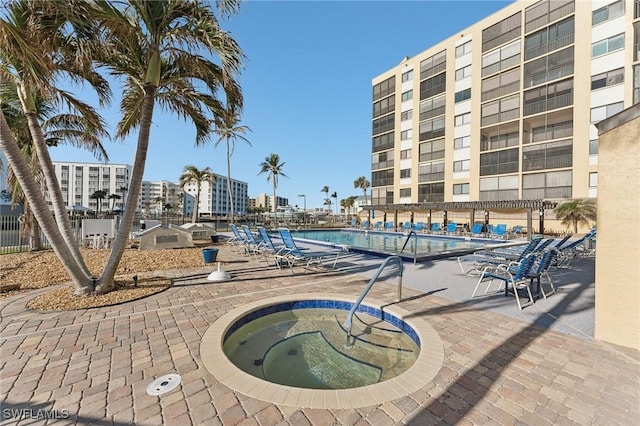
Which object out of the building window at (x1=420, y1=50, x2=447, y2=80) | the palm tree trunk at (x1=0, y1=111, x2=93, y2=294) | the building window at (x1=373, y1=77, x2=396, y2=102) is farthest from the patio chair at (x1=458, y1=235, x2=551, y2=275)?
the building window at (x1=373, y1=77, x2=396, y2=102)

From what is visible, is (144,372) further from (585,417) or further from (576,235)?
(576,235)

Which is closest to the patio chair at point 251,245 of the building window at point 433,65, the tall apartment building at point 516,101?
the tall apartment building at point 516,101

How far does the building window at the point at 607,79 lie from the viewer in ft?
66.9

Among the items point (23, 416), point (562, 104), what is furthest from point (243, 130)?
point (562, 104)

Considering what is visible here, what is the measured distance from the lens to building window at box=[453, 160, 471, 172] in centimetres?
2917

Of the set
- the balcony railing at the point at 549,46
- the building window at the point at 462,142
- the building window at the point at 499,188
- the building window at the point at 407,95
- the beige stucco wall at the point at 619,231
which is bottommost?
the beige stucco wall at the point at 619,231

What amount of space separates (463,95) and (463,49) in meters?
5.18

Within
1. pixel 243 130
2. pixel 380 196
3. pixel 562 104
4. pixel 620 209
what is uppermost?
pixel 562 104

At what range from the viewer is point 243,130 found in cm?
2461

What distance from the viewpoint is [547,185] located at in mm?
23703

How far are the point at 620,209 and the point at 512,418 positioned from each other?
3193 millimetres

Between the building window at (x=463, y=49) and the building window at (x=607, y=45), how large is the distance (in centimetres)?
1074

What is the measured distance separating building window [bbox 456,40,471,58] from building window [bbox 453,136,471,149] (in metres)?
9.43

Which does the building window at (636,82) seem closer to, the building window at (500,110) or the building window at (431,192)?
the building window at (500,110)
